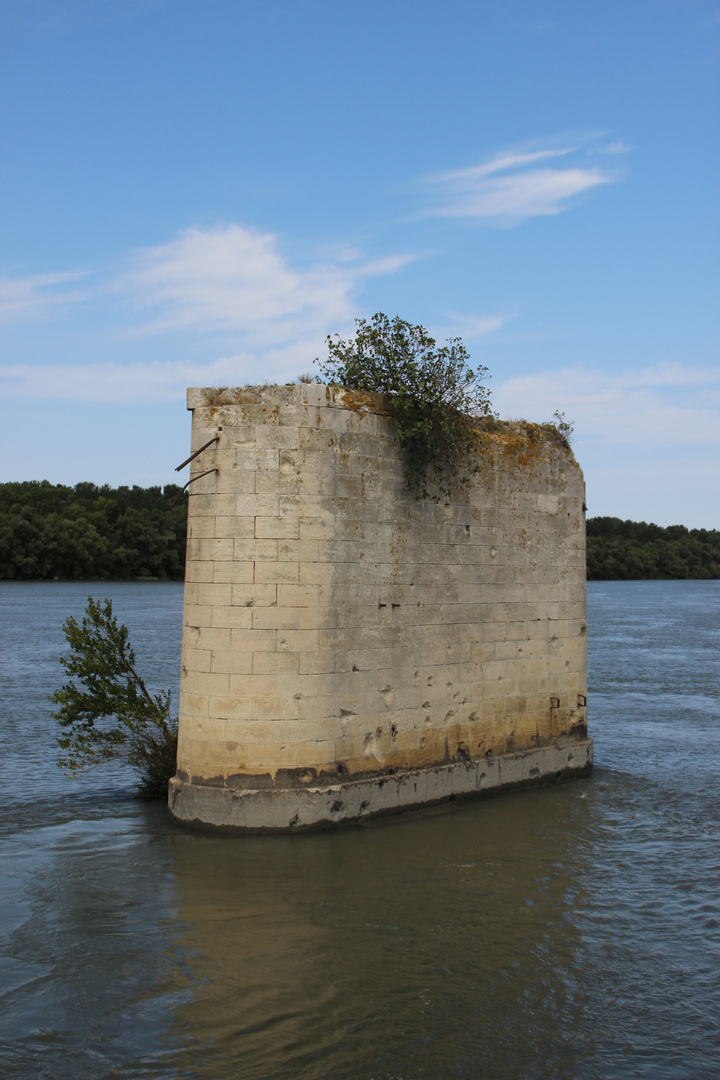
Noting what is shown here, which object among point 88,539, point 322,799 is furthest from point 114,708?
point 88,539

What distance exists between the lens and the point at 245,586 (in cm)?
966

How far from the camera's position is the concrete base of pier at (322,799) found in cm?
944

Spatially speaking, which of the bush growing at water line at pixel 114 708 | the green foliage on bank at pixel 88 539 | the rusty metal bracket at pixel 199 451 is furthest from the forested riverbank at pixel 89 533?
the rusty metal bracket at pixel 199 451

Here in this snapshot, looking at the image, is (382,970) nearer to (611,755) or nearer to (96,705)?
(96,705)

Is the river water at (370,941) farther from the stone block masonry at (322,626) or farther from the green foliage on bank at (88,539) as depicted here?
the green foliage on bank at (88,539)

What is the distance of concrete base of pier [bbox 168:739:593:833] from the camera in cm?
944

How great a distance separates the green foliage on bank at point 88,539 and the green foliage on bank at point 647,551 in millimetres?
54314

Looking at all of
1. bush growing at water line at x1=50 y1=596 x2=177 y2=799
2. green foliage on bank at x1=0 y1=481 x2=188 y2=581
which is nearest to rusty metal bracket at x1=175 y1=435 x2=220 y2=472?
bush growing at water line at x1=50 y1=596 x2=177 y2=799

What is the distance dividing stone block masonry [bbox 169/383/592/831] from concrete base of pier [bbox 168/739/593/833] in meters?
0.02

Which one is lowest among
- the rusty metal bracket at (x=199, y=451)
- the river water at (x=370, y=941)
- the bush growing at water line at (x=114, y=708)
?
the river water at (x=370, y=941)

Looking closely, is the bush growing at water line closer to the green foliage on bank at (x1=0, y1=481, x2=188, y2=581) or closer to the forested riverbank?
the forested riverbank

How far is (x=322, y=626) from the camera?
32.1 ft

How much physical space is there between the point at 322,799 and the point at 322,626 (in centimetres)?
191

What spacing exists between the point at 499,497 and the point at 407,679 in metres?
3.03
